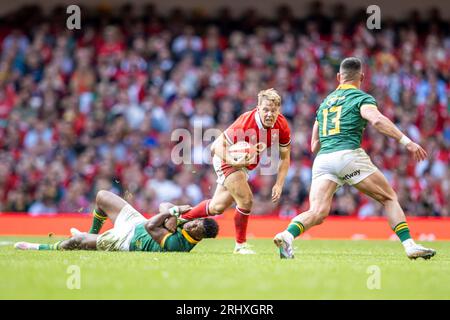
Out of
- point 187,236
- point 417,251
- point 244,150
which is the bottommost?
point 417,251

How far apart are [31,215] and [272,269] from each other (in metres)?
9.26

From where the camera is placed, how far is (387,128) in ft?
30.1

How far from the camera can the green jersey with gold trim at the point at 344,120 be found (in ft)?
31.9

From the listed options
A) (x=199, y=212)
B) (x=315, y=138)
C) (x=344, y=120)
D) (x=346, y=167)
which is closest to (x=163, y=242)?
(x=199, y=212)

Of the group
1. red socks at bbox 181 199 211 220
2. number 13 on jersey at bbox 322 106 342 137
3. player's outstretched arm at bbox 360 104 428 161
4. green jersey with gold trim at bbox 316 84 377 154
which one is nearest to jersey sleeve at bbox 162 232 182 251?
red socks at bbox 181 199 211 220

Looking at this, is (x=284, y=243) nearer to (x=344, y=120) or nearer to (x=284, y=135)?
(x=344, y=120)

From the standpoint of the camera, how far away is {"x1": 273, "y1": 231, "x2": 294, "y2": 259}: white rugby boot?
9.23m

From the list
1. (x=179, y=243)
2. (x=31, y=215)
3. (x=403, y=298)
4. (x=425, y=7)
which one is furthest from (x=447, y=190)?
(x=403, y=298)

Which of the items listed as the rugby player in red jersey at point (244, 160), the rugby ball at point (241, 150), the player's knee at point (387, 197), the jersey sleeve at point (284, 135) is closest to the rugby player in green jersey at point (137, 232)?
the rugby player in red jersey at point (244, 160)

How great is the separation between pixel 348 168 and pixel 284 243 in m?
1.15

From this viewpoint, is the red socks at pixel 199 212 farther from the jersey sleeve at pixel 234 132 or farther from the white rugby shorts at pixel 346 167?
the white rugby shorts at pixel 346 167

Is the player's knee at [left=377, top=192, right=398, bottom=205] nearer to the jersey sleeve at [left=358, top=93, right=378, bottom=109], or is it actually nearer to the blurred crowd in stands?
the jersey sleeve at [left=358, top=93, right=378, bottom=109]

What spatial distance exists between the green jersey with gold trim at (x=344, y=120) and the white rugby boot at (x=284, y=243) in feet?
3.83

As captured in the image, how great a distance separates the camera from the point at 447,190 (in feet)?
61.5
